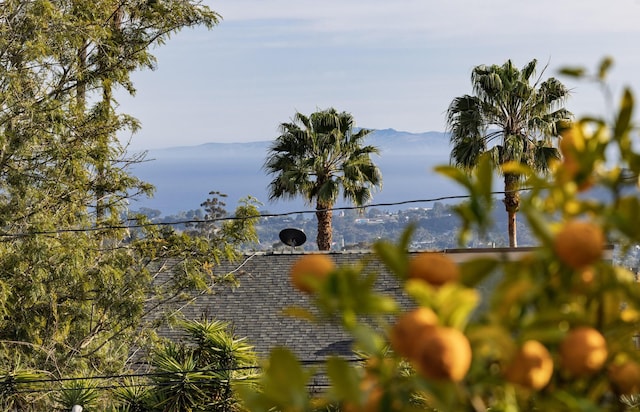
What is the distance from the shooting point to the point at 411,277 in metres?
0.73

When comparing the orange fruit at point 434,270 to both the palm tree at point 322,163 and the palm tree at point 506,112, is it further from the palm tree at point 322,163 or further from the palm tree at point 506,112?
the palm tree at point 322,163

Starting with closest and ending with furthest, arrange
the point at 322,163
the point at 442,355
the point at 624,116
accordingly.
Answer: the point at 442,355, the point at 624,116, the point at 322,163

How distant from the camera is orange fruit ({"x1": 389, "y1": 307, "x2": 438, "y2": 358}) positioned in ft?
2.11

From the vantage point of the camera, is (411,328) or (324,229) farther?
(324,229)

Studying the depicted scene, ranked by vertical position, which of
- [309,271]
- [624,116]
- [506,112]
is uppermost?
[506,112]

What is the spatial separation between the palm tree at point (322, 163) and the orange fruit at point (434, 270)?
17756 millimetres

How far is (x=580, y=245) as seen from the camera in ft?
2.30

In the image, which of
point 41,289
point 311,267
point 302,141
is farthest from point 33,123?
point 311,267

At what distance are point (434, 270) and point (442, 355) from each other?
0.12 meters

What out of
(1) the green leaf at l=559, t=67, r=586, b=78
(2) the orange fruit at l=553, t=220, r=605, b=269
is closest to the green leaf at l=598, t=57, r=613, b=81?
(1) the green leaf at l=559, t=67, r=586, b=78

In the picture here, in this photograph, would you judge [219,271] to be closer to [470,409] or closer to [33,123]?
[33,123]

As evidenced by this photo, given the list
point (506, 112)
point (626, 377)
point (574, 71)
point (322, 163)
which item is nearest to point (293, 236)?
point (322, 163)

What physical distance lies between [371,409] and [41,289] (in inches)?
444

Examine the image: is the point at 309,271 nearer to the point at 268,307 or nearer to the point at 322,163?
the point at 268,307
